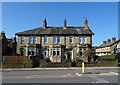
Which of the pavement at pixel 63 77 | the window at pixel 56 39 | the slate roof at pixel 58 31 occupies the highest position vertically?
the slate roof at pixel 58 31

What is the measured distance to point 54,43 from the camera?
36.5 metres

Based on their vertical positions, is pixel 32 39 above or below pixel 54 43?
above

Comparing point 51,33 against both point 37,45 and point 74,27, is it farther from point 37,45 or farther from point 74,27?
point 74,27

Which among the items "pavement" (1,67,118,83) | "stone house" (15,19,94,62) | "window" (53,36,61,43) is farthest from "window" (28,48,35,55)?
"pavement" (1,67,118,83)

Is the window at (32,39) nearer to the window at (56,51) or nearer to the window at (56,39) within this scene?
the window at (56,39)

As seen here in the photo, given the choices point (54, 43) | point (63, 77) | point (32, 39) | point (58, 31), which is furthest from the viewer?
point (58, 31)

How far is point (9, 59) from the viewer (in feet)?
90.0

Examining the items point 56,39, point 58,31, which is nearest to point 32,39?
point 56,39

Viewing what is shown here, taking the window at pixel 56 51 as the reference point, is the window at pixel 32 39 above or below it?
above

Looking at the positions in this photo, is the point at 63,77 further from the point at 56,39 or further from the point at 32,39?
the point at 32,39

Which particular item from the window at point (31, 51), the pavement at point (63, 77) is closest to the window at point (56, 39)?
the window at point (31, 51)

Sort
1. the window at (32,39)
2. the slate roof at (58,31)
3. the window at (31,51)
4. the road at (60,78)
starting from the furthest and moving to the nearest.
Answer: the window at (32,39), the slate roof at (58,31), the window at (31,51), the road at (60,78)

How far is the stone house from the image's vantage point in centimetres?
3494

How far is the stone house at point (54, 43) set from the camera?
1375 inches
